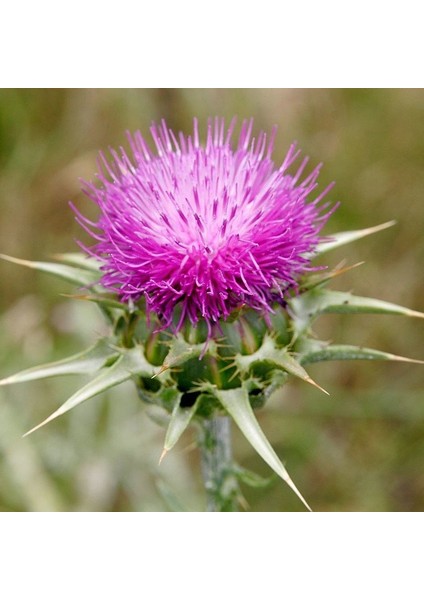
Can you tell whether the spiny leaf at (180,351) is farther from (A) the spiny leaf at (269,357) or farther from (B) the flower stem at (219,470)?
(B) the flower stem at (219,470)

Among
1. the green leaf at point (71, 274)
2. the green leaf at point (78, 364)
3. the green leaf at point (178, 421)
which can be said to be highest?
the green leaf at point (71, 274)

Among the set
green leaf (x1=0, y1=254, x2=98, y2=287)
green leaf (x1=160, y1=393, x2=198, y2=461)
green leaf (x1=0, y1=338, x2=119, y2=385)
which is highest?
green leaf (x1=0, y1=254, x2=98, y2=287)

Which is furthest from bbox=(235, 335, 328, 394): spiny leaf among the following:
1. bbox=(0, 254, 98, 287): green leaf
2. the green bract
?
bbox=(0, 254, 98, 287): green leaf

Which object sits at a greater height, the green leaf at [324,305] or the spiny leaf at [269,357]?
the green leaf at [324,305]

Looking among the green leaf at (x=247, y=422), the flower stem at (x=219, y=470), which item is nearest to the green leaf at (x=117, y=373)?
the green leaf at (x=247, y=422)

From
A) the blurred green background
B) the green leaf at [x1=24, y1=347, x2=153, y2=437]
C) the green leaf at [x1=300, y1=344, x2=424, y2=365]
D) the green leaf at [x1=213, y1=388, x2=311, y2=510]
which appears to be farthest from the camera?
the blurred green background

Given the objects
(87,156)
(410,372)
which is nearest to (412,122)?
(410,372)

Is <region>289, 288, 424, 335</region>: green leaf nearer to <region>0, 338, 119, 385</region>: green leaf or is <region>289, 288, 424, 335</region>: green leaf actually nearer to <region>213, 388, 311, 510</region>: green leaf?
<region>213, 388, 311, 510</region>: green leaf
